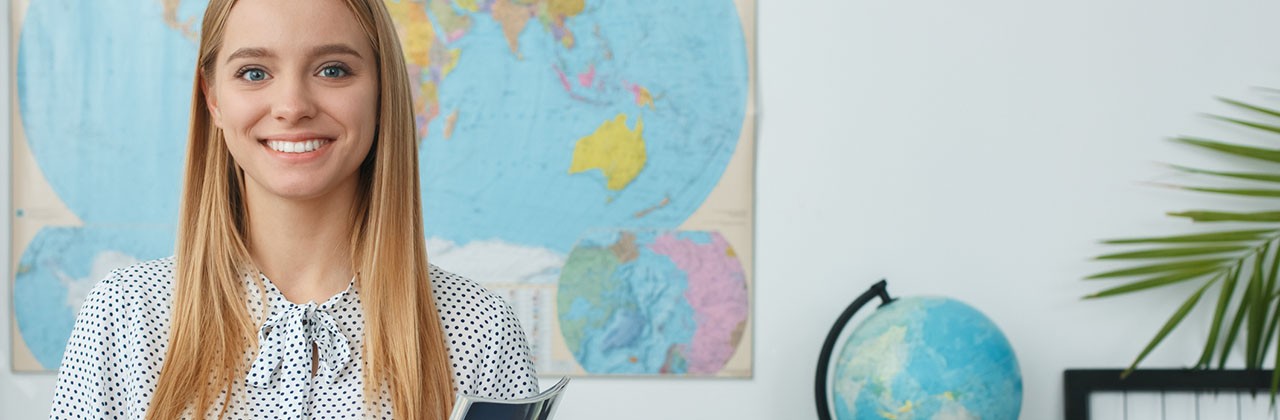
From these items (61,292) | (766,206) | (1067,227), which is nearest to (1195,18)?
(1067,227)

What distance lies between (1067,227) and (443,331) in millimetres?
1746

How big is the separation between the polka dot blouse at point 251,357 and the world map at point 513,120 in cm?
135

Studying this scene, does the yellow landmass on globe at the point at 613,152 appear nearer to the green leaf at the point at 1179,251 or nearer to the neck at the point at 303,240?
the green leaf at the point at 1179,251

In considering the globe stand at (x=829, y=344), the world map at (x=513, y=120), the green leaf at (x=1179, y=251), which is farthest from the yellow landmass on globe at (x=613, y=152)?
the green leaf at (x=1179, y=251)

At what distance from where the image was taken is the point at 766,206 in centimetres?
250

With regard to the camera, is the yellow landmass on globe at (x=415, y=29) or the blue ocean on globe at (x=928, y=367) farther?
the yellow landmass on globe at (x=415, y=29)

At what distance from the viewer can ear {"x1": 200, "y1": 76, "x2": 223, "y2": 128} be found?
3.62 ft

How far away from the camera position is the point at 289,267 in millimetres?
1118

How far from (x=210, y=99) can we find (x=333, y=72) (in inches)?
5.4

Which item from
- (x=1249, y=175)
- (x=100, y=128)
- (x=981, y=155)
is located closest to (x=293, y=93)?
(x=100, y=128)

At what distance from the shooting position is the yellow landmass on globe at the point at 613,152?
248 cm

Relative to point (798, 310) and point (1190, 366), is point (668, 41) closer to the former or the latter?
point (798, 310)

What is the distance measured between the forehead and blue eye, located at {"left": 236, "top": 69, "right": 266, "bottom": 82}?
0.02 m

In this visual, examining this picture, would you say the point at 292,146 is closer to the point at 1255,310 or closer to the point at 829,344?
the point at 829,344
